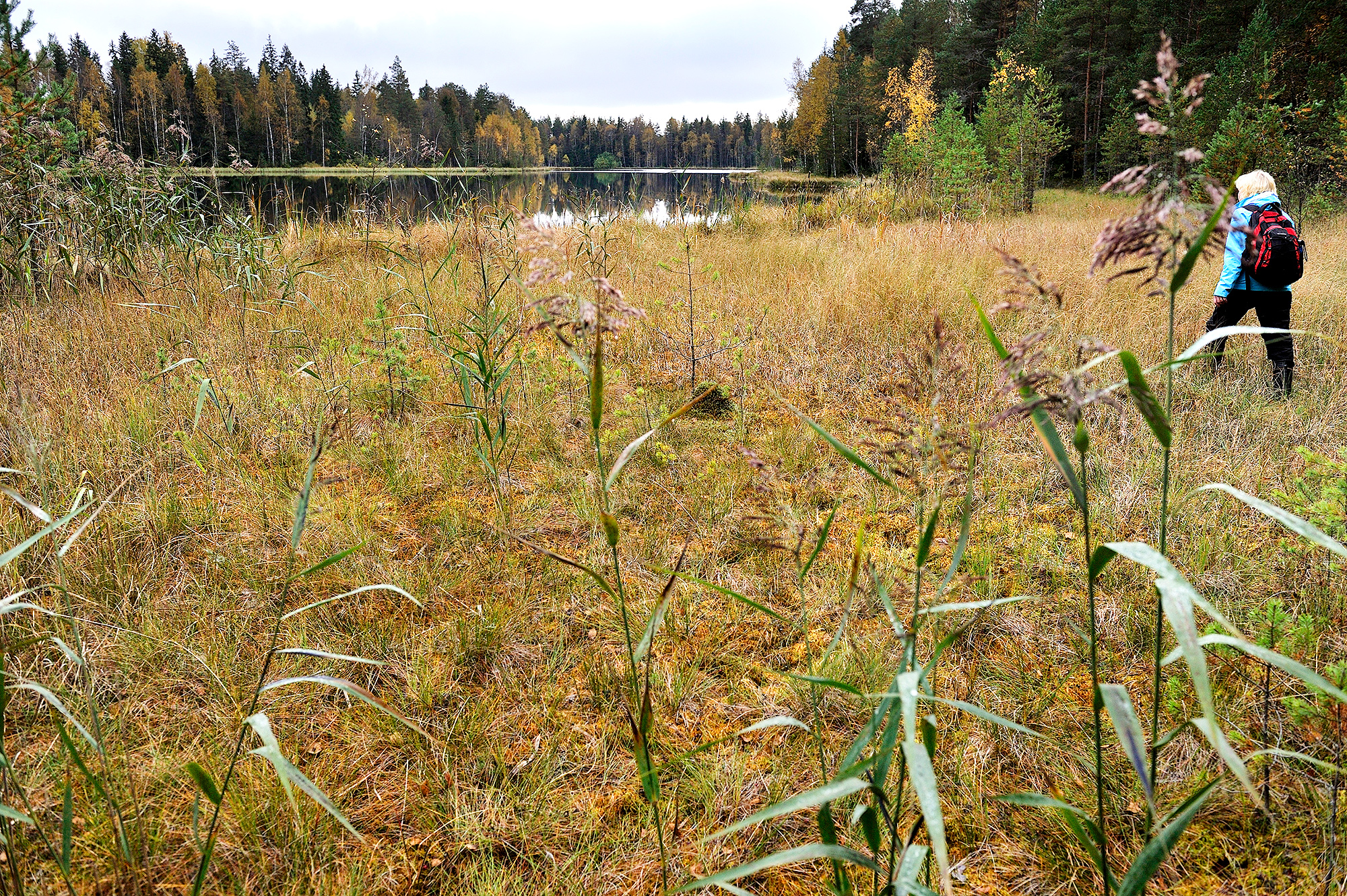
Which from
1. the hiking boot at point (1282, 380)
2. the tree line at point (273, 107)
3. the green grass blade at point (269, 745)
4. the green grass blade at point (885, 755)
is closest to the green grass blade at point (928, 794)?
the green grass blade at point (885, 755)

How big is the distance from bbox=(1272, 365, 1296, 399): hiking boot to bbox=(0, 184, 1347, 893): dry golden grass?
3.1 inches

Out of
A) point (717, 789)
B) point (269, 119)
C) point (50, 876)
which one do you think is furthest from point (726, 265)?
point (269, 119)

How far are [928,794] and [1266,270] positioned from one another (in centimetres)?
510

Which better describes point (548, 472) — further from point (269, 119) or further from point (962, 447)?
point (269, 119)

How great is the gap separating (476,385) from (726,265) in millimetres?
4088

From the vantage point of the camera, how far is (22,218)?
16.3 feet

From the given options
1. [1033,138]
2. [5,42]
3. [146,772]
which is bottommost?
[146,772]

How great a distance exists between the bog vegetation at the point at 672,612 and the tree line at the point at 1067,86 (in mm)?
826

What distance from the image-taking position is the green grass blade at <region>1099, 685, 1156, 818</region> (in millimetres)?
712

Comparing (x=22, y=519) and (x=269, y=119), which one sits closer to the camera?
(x=22, y=519)

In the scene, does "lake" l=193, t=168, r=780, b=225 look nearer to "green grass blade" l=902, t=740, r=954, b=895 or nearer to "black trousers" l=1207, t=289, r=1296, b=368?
"green grass blade" l=902, t=740, r=954, b=895

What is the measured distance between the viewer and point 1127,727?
0.75m

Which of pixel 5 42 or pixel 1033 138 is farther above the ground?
pixel 1033 138

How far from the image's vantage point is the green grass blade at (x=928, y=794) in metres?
0.65
